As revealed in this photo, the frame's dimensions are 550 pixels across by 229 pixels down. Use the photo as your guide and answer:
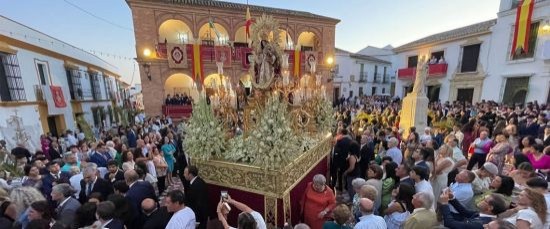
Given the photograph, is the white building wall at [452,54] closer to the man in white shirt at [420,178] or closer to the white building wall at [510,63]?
the white building wall at [510,63]

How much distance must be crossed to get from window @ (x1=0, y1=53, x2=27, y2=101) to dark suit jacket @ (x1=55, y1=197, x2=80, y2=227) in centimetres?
949

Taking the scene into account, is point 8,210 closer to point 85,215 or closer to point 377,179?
point 85,215

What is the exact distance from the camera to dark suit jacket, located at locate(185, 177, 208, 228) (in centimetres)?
355

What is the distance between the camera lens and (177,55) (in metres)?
16.0

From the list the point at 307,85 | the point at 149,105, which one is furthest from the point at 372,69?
the point at 307,85

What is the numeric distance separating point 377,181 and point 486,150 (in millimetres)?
4115

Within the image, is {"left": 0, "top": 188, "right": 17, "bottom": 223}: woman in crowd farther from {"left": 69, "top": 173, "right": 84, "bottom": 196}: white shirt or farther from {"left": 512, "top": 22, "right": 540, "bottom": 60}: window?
{"left": 512, "top": 22, "right": 540, "bottom": 60}: window

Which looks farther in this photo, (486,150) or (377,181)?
(486,150)

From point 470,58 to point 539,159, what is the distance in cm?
1858

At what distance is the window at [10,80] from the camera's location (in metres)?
9.04

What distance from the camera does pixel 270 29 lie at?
14.7 feet

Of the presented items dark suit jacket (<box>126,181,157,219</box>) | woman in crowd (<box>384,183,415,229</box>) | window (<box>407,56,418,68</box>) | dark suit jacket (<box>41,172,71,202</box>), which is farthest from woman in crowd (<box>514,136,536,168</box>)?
window (<box>407,56,418,68</box>)

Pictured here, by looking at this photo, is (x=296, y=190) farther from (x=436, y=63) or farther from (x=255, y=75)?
(x=436, y=63)

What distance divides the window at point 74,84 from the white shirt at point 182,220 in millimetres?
15805
